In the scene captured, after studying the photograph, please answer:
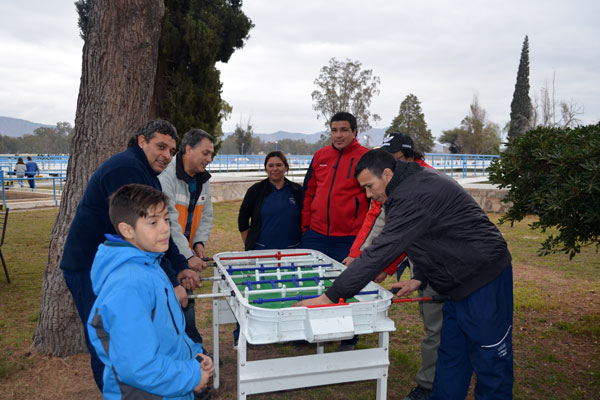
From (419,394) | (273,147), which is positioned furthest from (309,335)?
(273,147)

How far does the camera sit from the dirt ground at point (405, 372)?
11.7ft

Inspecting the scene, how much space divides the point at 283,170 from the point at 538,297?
417 centimetres

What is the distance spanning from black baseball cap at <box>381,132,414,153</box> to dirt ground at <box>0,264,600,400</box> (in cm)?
207

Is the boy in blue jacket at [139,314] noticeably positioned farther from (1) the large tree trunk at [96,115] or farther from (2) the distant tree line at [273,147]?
(2) the distant tree line at [273,147]

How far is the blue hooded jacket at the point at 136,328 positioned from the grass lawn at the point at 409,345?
1.89 metres

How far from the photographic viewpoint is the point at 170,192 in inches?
139

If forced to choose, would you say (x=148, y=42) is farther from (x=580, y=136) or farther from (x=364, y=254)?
(x=580, y=136)

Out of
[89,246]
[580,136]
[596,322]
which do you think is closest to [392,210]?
[89,246]

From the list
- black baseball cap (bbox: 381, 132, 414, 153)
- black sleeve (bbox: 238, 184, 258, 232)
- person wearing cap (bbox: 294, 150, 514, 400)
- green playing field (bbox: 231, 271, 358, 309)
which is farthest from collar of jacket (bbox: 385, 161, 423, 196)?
black sleeve (bbox: 238, 184, 258, 232)

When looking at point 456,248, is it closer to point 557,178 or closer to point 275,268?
point 275,268

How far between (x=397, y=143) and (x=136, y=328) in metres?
2.77

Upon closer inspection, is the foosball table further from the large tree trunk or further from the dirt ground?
the large tree trunk

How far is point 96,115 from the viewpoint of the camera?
425cm

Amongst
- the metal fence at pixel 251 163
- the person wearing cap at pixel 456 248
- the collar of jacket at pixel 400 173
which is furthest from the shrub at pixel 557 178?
the metal fence at pixel 251 163
